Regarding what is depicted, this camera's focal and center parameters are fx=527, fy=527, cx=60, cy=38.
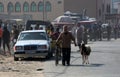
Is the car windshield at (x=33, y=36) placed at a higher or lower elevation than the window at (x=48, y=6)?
lower

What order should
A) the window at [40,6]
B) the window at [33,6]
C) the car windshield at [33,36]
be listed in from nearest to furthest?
the car windshield at [33,36] < the window at [40,6] < the window at [33,6]

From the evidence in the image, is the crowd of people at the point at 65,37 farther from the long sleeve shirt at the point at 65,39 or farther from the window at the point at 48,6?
the window at the point at 48,6

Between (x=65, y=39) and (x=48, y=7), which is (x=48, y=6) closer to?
(x=48, y=7)

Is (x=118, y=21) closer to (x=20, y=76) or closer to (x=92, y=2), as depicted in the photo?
(x=92, y=2)

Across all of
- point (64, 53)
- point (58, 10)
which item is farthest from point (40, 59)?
point (58, 10)

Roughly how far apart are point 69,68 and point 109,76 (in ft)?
12.9

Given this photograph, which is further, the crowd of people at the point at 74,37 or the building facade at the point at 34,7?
the building facade at the point at 34,7

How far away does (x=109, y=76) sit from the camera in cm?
1878

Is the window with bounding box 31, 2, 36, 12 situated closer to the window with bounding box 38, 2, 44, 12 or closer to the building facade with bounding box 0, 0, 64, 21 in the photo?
the building facade with bounding box 0, 0, 64, 21

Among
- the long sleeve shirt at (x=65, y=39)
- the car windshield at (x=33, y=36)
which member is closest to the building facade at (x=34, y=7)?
the car windshield at (x=33, y=36)

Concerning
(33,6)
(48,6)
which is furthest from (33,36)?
(33,6)

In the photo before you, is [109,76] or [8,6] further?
[8,6]

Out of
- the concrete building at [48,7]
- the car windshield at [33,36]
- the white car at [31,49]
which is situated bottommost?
the white car at [31,49]

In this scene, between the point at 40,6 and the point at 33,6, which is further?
the point at 33,6
